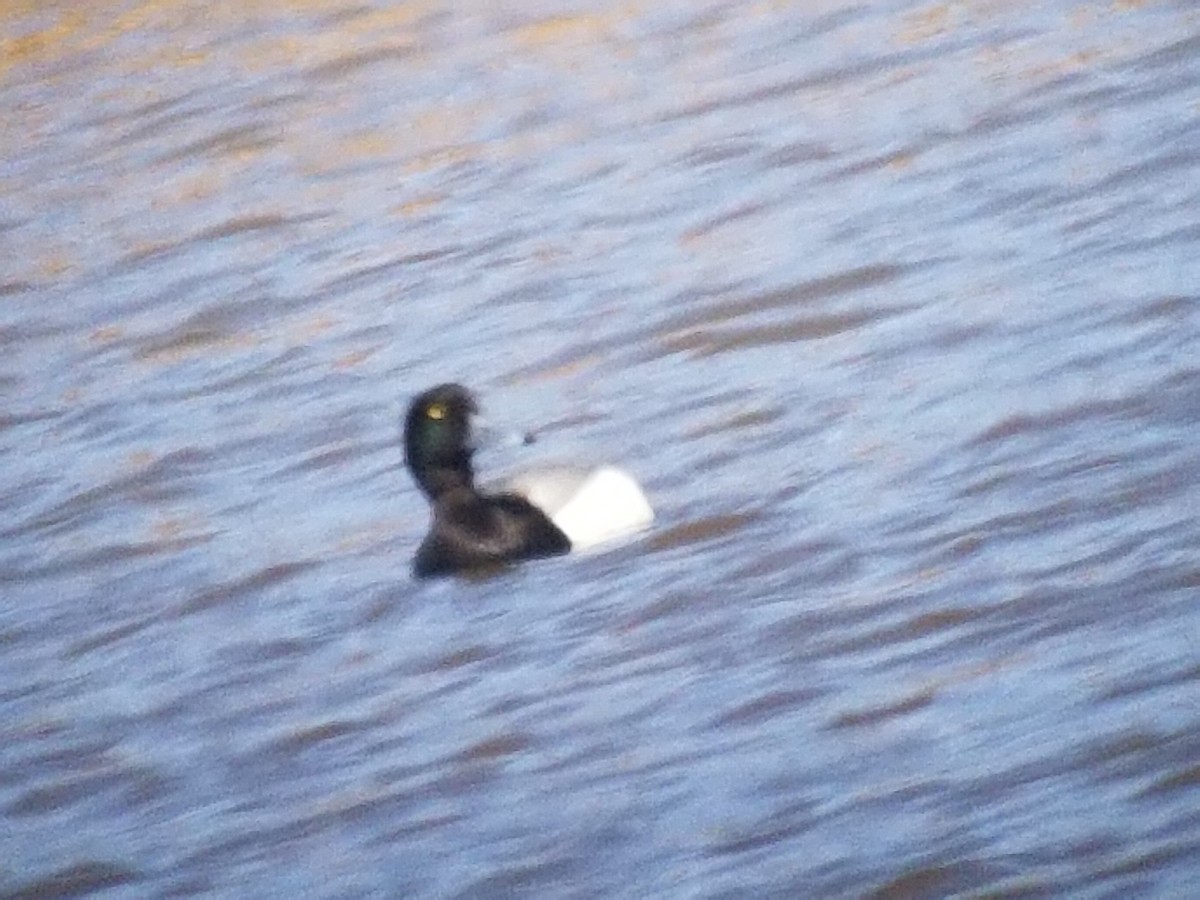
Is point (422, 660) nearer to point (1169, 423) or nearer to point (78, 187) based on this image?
point (1169, 423)

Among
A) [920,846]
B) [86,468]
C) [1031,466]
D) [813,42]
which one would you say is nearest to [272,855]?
[920,846]

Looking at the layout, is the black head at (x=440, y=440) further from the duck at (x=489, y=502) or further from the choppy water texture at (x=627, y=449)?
the choppy water texture at (x=627, y=449)

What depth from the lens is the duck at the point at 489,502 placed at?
709 cm

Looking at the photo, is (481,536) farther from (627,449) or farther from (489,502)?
(627,449)

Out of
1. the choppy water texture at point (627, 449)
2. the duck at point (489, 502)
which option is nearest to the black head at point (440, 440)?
the duck at point (489, 502)

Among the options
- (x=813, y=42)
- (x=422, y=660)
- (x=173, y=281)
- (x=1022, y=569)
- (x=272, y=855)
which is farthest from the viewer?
(x=813, y=42)

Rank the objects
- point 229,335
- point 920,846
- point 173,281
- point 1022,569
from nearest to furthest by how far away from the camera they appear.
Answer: point 920,846, point 1022,569, point 229,335, point 173,281

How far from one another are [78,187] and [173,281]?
1.39 metres

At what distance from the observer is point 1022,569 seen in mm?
6230

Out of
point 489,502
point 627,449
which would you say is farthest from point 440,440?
point 627,449

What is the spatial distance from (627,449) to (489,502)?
0.38 meters

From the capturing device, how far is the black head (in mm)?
7496

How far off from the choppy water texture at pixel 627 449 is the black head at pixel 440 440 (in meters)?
0.19

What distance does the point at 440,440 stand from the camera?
7.50 m
